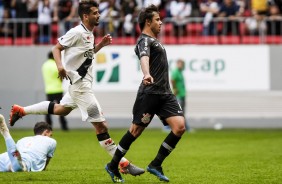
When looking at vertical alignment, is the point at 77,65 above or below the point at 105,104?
above

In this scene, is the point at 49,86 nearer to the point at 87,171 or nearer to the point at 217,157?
the point at 217,157

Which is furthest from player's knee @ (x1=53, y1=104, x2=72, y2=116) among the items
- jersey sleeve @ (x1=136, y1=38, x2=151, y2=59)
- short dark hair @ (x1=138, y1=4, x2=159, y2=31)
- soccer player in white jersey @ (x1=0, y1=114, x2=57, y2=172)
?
short dark hair @ (x1=138, y1=4, x2=159, y2=31)

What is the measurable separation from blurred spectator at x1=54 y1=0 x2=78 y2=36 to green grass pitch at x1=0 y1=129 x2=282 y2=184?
463 centimetres

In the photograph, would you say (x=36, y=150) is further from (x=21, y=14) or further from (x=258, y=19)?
(x=21, y=14)

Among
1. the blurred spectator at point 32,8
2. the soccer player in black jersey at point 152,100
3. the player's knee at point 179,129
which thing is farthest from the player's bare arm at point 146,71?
the blurred spectator at point 32,8

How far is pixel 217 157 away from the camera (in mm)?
17453

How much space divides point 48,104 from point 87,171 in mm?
1402

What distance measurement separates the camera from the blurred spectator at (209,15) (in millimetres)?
29281

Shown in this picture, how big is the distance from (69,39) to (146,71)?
5.43 feet

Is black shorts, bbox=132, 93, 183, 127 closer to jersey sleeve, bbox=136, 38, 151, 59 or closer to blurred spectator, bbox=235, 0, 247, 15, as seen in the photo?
jersey sleeve, bbox=136, 38, 151, 59

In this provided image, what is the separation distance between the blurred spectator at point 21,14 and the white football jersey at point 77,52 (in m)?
17.3

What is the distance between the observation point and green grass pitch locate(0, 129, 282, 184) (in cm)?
1273

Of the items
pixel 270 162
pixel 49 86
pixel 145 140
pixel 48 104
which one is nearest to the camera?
pixel 48 104

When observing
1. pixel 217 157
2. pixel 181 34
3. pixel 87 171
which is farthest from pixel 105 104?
pixel 87 171
